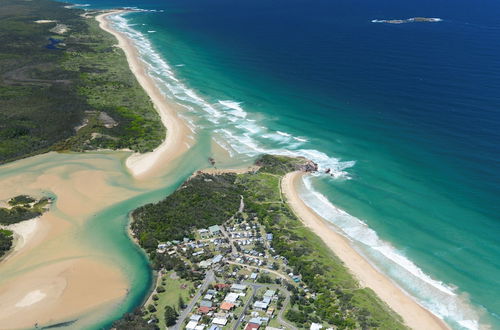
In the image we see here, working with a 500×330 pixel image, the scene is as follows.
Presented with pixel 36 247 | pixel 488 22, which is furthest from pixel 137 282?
pixel 488 22

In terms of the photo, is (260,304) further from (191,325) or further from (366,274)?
(366,274)

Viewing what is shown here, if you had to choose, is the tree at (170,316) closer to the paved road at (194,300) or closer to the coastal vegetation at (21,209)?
the paved road at (194,300)

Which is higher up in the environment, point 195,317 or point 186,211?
point 186,211

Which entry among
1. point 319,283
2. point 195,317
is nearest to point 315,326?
point 319,283

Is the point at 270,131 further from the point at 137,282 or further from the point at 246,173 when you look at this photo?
the point at 137,282

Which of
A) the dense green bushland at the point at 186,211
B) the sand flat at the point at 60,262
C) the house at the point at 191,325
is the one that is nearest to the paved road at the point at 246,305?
the house at the point at 191,325

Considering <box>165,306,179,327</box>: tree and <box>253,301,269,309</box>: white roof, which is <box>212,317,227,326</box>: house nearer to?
<box>253,301,269,309</box>: white roof

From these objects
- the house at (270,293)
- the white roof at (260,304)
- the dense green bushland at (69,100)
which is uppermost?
the dense green bushland at (69,100)
